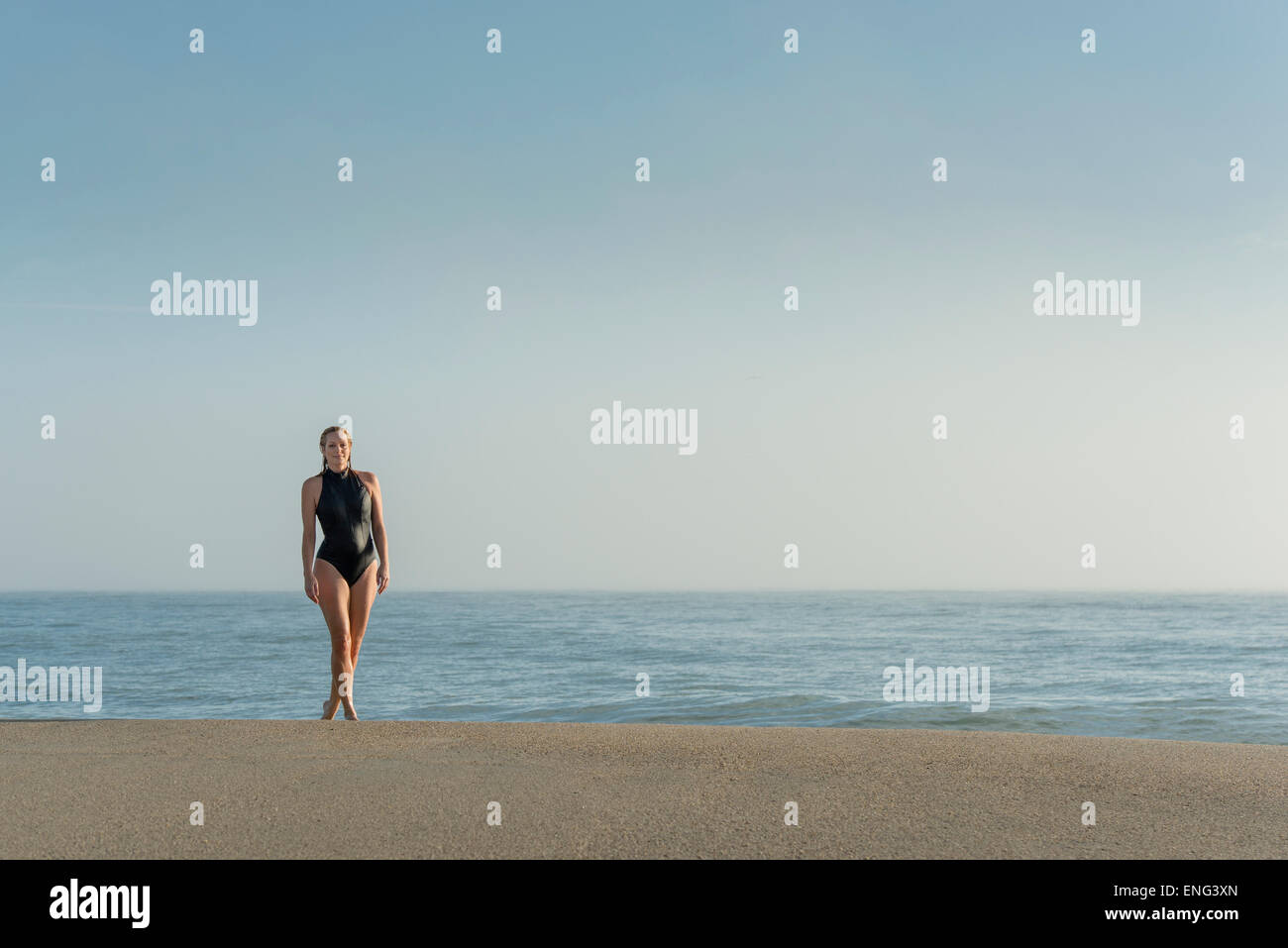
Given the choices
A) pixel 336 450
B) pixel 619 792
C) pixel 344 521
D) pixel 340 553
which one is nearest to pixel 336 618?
pixel 340 553

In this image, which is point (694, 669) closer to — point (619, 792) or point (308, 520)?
point (308, 520)

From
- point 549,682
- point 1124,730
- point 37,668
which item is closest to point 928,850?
point 1124,730

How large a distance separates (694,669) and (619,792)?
14.5 metres

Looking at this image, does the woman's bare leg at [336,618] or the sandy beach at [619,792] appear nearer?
the sandy beach at [619,792]

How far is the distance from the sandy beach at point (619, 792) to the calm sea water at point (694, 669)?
4348mm

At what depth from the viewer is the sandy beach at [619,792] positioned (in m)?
3.84

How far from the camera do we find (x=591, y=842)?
3854 millimetres

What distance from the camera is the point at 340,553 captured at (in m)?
7.29

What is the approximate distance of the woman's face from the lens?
7.29 metres

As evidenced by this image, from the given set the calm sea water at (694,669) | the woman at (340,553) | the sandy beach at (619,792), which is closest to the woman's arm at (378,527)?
the woman at (340,553)

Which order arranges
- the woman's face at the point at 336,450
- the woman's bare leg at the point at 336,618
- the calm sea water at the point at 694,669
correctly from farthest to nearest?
the calm sea water at the point at 694,669, the woman's face at the point at 336,450, the woman's bare leg at the point at 336,618

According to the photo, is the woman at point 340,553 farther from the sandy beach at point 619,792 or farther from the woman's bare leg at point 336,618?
the sandy beach at point 619,792
